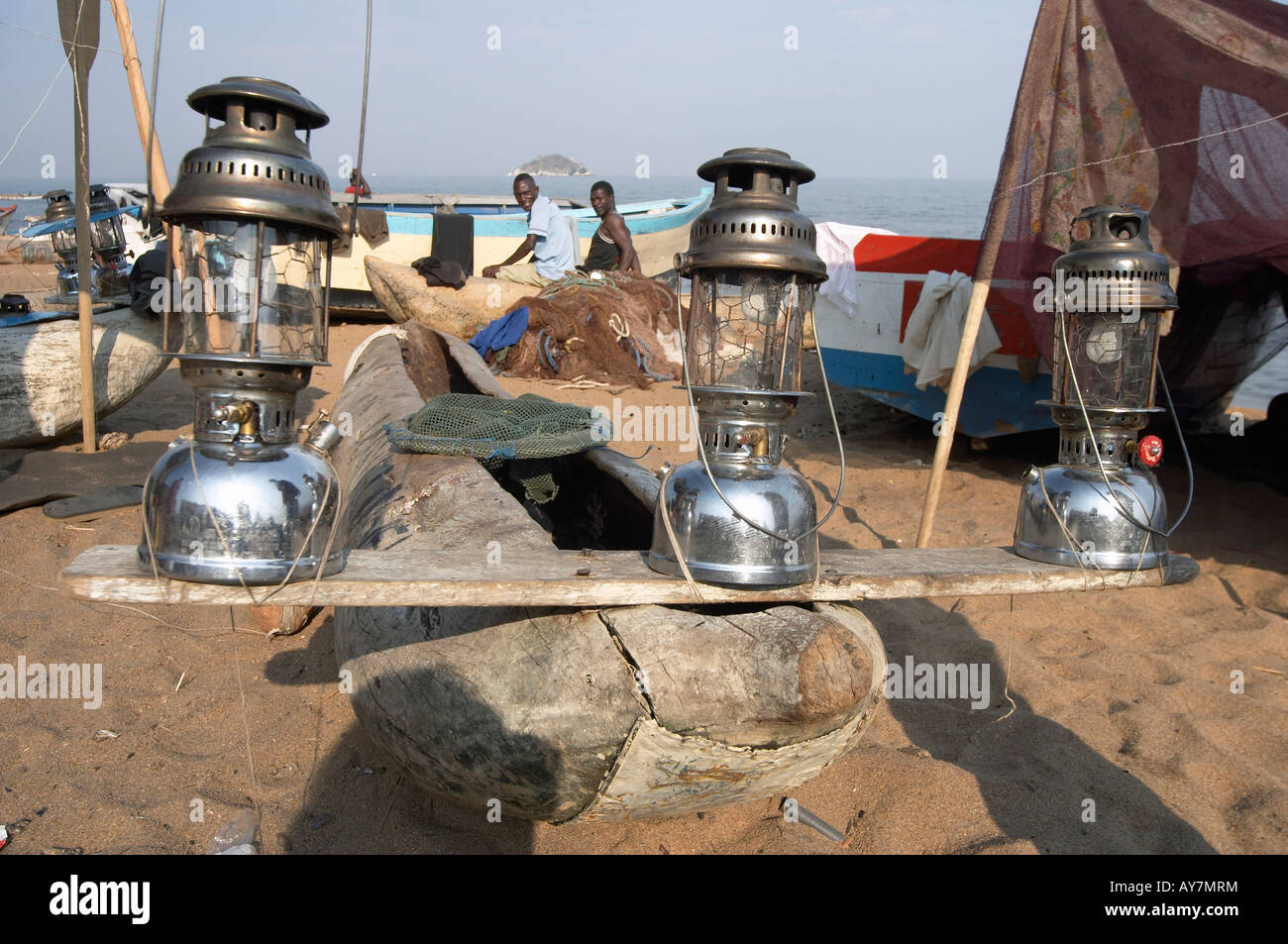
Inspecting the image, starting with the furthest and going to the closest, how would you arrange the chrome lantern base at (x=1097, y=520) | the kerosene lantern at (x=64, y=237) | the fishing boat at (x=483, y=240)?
the fishing boat at (x=483, y=240) → the kerosene lantern at (x=64, y=237) → the chrome lantern base at (x=1097, y=520)

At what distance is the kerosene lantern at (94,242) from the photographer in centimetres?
723

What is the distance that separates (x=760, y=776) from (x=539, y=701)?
0.58m

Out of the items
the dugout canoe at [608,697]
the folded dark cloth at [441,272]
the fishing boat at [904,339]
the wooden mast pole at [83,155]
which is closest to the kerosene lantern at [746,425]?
the dugout canoe at [608,697]

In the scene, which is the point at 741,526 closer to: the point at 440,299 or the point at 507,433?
the point at 507,433

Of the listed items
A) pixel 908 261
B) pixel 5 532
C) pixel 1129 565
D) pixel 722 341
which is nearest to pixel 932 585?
pixel 1129 565

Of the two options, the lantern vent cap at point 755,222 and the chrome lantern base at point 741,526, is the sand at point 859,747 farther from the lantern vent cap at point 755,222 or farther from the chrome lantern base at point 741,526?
the lantern vent cap at point 755,222

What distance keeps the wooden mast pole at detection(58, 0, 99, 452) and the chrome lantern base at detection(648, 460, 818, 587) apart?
525 cm

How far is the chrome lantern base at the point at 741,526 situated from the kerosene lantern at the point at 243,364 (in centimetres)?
79

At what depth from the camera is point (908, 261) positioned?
7332mm

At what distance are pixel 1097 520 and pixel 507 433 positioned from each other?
215cm

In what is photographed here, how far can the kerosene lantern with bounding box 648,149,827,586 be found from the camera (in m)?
2.06

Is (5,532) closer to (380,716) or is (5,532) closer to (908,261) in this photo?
(380,716)

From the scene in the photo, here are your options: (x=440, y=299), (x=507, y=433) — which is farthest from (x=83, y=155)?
(x=440, y=299)

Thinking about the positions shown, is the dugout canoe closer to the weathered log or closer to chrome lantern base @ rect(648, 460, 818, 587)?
chrome lantern base @ rect(648, 460, 818, 587)
